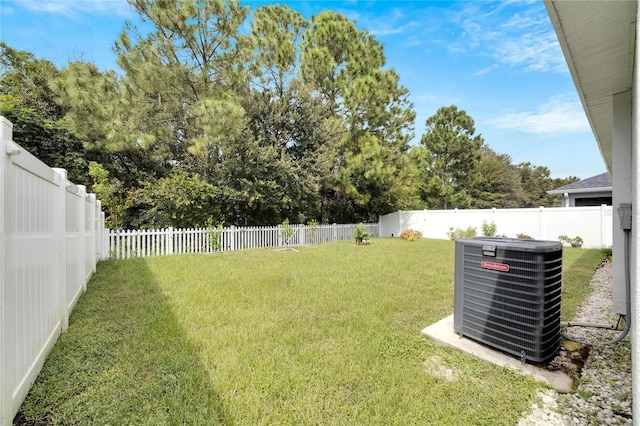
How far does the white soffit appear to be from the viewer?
203 centimetres

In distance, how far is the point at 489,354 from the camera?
2648mm

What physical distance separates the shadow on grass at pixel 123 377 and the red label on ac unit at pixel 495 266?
7.64ft

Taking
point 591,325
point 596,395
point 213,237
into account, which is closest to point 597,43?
point 596,395

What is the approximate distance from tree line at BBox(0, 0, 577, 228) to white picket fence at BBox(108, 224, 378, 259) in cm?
122

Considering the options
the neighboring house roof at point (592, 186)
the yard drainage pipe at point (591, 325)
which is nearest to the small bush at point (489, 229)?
the neighboring house roof at point (592, 186)

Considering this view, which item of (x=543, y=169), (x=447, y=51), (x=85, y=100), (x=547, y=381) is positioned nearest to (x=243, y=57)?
(x=85, y=100)

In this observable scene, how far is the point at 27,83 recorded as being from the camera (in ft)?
35.0

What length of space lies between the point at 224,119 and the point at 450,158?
722 inches

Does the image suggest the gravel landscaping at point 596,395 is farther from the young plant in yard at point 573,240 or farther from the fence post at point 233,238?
the young plant in yard at point 573,240

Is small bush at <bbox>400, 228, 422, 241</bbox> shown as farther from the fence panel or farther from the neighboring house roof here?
the fence panel

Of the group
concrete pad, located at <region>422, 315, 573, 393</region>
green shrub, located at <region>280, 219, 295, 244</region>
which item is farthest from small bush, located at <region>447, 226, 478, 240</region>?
concrete pad, located at <region>422, 315, 573, 393</region>

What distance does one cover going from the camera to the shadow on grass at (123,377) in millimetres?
1807

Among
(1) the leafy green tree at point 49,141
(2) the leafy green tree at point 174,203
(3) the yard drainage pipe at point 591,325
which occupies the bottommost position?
(3) the yard drainage pipe at point 591,325

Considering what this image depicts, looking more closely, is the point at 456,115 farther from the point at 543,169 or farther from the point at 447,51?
the point at 543,169
